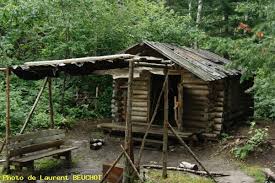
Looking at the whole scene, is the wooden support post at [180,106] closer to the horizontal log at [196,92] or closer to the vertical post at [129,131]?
the horizontal log at [196,92]

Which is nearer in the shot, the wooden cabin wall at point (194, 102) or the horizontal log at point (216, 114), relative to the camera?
the wooden cabin wall at point (194, 102)

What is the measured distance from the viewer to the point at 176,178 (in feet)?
31.9

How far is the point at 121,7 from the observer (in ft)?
65.3

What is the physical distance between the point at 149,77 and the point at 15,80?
7.56 meters

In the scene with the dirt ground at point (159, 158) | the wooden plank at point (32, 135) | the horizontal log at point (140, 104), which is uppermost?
the horizontal log at point (140, 104)

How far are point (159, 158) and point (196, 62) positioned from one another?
4.07 meters

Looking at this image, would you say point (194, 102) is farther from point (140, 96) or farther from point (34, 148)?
point (34, 148)

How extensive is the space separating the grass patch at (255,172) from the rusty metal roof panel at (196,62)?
3.11 m

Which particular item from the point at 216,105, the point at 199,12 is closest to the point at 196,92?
the point at 216,105

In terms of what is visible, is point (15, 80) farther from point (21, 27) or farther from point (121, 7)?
point (121, 7)

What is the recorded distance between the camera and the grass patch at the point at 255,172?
10261 mm

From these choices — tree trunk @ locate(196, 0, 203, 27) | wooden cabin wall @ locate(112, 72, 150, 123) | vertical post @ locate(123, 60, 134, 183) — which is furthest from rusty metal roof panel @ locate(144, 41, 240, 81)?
tree trunk @ locate(196, 0, 203, 27)

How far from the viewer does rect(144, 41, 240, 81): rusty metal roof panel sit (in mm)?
13219

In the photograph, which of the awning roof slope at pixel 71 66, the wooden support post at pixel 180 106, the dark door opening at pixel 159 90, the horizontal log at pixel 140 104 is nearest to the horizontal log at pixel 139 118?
the horizontal log at pixel 140 104
